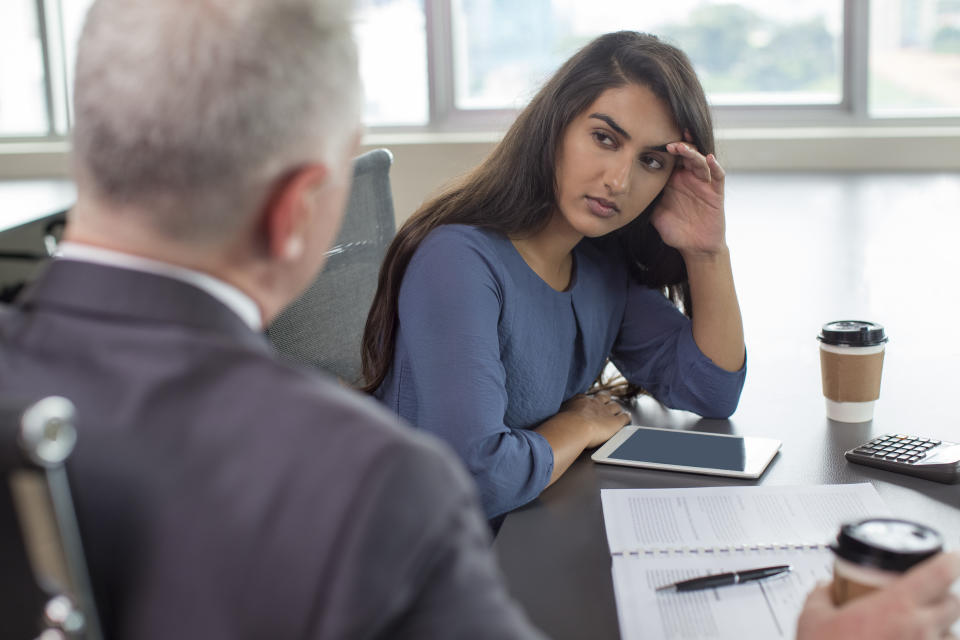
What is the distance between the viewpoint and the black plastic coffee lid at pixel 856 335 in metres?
1.44

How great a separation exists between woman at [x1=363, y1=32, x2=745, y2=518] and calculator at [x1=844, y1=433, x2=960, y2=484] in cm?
28

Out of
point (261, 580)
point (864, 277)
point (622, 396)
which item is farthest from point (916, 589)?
point (864, 277)

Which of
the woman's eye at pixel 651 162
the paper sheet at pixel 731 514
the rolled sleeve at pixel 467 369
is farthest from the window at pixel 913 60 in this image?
the paper sheet at pixel 731 514

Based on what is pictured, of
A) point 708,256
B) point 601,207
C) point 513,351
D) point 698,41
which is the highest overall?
point 698,41

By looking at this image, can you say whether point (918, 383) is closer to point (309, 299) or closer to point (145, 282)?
point (309, 299)

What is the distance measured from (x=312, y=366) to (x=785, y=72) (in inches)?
142

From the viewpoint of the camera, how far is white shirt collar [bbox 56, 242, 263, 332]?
58cm

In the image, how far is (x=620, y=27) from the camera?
4.41 meters

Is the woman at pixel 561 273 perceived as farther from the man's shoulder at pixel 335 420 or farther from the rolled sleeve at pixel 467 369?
the man's shoulder at pixel 335 420

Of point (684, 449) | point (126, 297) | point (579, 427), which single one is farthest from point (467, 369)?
point (126, 297)

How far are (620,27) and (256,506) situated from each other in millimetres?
4200

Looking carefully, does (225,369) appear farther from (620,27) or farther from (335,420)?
(620,27)

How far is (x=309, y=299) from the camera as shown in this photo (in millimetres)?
1753

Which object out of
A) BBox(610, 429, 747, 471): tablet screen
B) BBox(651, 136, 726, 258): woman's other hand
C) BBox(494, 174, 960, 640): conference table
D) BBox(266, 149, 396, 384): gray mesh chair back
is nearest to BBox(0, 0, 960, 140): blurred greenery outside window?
BBox(494, 174, 960, 640): conference table
